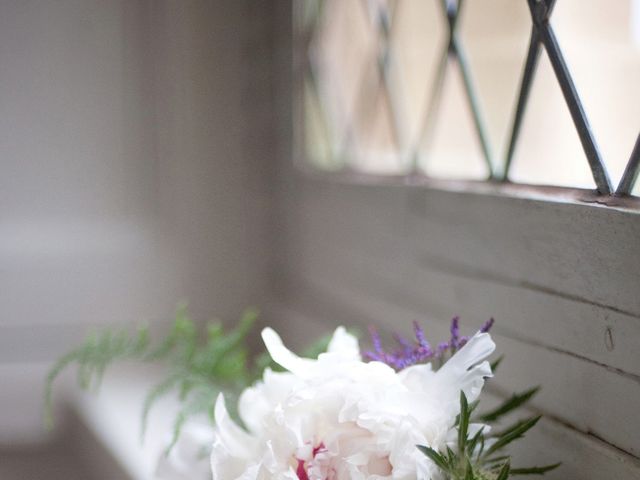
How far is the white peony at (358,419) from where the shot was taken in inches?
20.3

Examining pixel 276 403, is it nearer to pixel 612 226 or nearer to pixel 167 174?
pixel 612 226

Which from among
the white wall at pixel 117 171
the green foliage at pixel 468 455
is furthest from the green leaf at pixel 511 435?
the white wall at pixel 117 171

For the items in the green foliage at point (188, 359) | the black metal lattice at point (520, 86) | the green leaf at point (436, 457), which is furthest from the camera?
the green foliage at point (188, 359)

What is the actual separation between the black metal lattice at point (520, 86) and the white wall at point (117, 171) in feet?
0.99

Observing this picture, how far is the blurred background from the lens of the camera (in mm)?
944

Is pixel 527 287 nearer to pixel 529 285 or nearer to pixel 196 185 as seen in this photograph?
pixel 529 285

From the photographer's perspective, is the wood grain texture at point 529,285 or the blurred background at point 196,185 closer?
the wood grain texture at point 529,285

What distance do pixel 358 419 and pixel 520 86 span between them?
360mm

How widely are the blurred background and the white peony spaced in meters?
0.28

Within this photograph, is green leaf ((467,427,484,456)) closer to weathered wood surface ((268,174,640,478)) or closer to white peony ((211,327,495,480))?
white peony ((211,327,495,480))

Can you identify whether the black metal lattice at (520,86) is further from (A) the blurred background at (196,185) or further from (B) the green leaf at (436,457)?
(B) the green leaf at (436,457)

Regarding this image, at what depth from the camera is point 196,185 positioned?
1.35 metres

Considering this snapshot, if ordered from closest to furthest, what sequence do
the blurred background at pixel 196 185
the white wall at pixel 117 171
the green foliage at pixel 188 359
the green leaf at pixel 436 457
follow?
the green leaf at pixel 436 457, the green foliage at pixel 188 359, the blurred background at pixel 196 185, the white wall at pixel 117 171

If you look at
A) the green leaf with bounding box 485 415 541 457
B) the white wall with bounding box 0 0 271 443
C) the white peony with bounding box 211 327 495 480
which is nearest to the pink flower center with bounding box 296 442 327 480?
the white peony with bounding box 211 327 495 480
